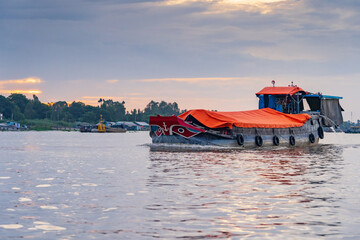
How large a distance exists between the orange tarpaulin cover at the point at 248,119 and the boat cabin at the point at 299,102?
16.2ft

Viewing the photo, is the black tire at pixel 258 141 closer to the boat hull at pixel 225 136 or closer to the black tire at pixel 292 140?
the boat hull at pixel 225 136

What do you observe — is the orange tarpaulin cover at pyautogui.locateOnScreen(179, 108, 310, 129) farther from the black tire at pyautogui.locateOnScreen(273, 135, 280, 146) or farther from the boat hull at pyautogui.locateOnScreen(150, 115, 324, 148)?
the black tire at pyautogui.locateOnScreen(273, 135, 280, 146)

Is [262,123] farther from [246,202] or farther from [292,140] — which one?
[246,202]

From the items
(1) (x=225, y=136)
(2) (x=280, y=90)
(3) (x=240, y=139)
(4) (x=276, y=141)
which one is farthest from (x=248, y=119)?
(2) (x=280, y=90)

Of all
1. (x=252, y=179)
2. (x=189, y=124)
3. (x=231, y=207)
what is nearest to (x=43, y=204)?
(x=231, y=207)

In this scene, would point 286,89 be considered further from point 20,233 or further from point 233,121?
point 20,233

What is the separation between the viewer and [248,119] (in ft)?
184

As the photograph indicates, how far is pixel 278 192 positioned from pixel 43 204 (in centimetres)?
797

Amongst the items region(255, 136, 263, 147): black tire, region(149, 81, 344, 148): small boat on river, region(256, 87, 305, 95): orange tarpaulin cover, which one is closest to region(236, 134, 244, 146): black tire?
region(149, 81, 344, 148): small boat on river

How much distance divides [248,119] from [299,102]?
15837 millimetres

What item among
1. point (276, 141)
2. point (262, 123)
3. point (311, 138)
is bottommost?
point (276, 141)

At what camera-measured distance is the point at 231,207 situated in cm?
1515

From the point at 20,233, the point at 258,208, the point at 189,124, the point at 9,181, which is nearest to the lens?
the point at 20,233

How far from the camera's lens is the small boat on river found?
51812mm
